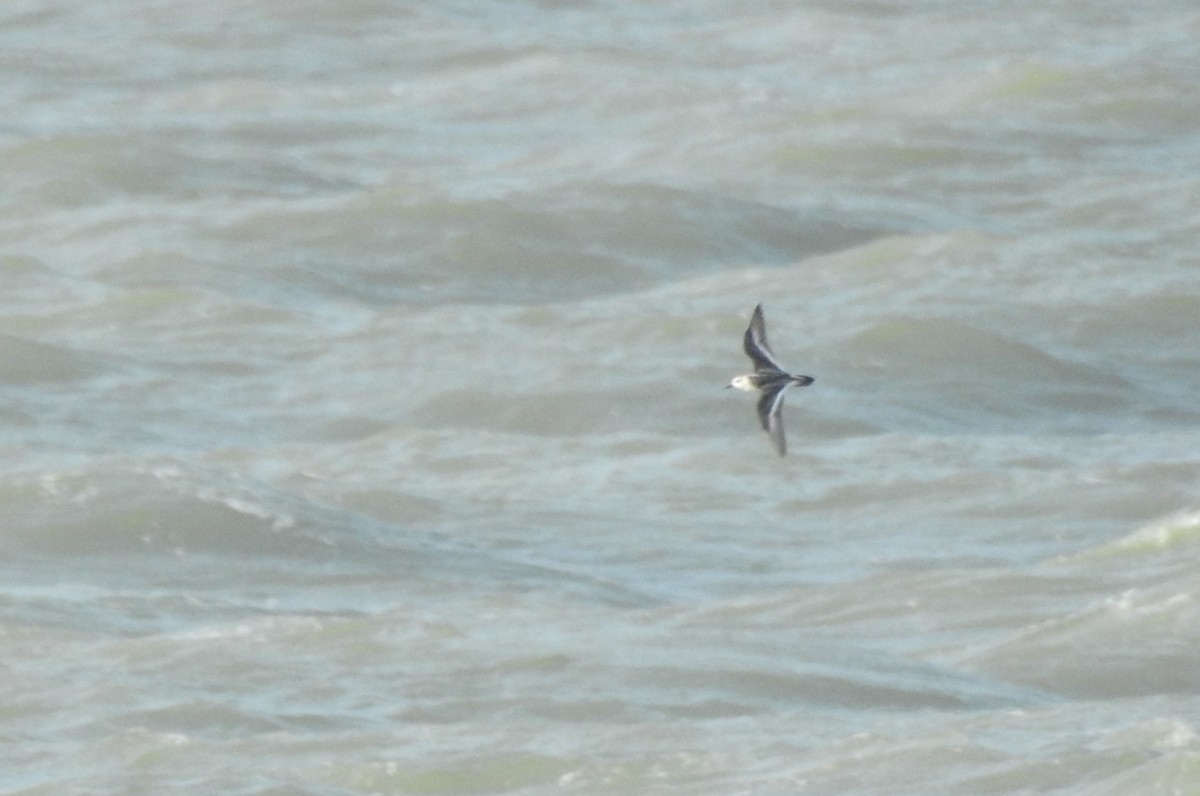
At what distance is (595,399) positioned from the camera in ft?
58.4

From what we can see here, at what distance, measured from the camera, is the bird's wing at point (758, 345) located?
444 inches

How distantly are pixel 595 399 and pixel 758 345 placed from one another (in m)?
6.34

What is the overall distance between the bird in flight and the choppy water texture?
1.10 meters

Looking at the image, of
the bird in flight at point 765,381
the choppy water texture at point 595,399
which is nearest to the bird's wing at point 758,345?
the bird in flight at point 765,381

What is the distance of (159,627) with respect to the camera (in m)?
13.4

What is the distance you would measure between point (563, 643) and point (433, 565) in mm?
2041

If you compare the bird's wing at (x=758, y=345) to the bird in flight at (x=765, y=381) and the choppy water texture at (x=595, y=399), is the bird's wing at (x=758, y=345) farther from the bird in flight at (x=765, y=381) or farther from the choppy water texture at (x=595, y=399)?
the choppy water texture at (x=595, y=399)

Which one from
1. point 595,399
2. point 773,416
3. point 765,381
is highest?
point 765,381

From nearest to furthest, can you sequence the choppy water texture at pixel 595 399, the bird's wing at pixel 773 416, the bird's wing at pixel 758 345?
the bird's wing at pixel 773 416 < the bird's wing at pixel 758 345 < the choppy water texture at pixel 595 399

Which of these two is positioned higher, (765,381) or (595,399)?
(765,381)

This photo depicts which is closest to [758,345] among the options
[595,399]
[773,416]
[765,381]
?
[765,381]

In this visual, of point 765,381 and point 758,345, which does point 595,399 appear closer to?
point 758,345

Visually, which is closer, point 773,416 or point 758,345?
point 773,416

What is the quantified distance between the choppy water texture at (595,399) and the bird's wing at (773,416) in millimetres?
1053
